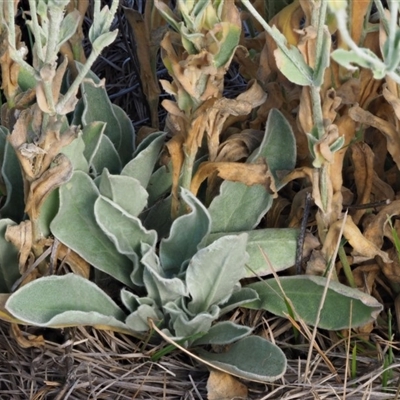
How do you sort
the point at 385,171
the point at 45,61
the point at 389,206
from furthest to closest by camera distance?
the point at 385,171, the point at 389,206, the point at 45,61

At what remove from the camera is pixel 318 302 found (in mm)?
852

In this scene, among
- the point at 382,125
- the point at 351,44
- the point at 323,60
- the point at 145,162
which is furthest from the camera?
the point at 145,162

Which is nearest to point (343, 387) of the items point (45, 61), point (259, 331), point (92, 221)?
point (259, 331)

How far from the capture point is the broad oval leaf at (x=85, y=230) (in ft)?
2.81

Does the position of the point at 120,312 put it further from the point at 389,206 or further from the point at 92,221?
the point at 389,206

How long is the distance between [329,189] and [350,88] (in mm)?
119

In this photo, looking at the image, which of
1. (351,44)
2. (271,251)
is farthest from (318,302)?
(351,44)

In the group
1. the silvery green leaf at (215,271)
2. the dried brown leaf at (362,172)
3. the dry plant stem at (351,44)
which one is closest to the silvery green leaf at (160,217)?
the silvery green leaf at (215,271)

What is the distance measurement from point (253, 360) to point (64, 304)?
230 mm

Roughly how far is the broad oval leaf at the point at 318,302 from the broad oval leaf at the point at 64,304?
179 millimetres

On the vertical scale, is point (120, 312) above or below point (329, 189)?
below

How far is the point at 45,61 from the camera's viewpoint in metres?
0.75

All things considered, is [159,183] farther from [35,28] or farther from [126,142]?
[35,28]

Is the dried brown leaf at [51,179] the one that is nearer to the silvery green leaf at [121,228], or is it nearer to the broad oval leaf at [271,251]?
the silvery green leaf at [121,228]
